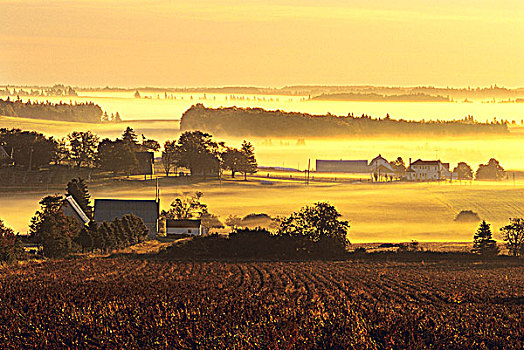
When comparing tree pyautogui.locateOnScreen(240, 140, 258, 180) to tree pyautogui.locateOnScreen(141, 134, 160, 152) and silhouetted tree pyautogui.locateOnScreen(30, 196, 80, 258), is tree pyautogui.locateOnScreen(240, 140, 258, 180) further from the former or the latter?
silhouetted tree pyautogui.locateOnScreen(30, 196, 80, 258)

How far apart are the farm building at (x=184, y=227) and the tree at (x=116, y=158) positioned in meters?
59.3

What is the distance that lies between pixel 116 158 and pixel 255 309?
14063 centimetres

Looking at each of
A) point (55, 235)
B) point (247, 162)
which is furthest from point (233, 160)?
point (55, 235)

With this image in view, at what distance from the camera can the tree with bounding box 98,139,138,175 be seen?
6742 inches

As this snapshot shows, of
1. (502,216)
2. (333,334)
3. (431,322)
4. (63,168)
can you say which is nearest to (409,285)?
(431,322)

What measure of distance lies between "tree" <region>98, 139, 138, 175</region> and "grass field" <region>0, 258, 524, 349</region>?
10803 cm

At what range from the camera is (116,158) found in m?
172

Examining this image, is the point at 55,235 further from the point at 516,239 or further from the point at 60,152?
the point at 60,152

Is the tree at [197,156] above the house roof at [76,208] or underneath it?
→ above

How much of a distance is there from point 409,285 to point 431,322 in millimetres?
22232

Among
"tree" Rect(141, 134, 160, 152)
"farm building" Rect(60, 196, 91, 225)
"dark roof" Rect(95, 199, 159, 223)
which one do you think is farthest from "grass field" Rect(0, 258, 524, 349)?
"tree" Rect(141, 134, 160, 152)

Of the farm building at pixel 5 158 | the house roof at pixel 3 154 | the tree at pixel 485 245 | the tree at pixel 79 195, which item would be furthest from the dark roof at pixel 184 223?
the house roof at pixel 3 154

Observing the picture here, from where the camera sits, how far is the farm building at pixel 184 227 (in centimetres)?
11200

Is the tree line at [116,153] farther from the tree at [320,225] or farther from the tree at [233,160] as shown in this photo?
the tree at [320,225]
